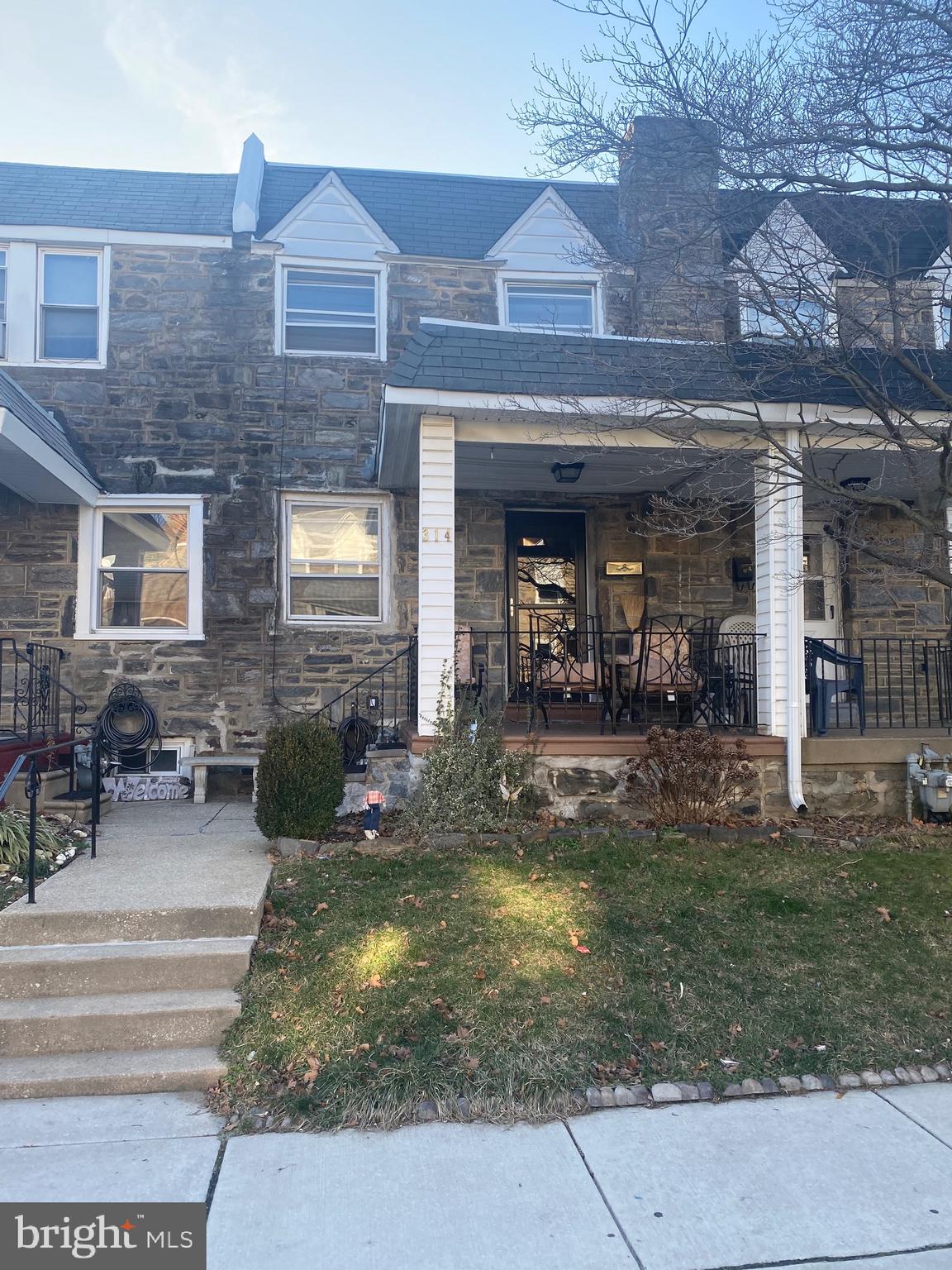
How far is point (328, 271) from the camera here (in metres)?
9.70

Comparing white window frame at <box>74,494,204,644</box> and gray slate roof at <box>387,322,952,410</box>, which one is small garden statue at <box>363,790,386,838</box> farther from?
white window frame at <box>74,494,204,644</box>

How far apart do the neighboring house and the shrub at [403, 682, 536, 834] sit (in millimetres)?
1431

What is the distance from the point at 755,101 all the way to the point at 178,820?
6.85 meters

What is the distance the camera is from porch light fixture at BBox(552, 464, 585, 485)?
8.00 metres

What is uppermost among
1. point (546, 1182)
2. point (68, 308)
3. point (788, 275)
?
point (68, 308)

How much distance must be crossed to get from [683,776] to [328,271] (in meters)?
6.96

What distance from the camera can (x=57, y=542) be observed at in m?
8.98

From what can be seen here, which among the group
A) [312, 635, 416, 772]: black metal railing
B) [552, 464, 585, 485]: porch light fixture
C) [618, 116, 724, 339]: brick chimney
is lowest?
[312, 635, 416, 772]: black metal railing

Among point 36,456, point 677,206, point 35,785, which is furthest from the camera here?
point 36,456

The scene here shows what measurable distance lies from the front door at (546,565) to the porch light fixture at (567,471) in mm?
1427

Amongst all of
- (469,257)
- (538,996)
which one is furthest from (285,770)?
(469,257)

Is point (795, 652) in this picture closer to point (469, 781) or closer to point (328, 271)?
point (469, 781)

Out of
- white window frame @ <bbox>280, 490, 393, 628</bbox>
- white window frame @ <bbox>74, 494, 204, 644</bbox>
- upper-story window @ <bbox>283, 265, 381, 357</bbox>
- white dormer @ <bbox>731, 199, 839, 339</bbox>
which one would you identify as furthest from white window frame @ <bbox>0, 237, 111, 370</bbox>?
white dormer @ <bbox>731, 199, 839, 339</bbox>

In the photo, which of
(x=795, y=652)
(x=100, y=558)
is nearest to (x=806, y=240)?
(x=795, y=652)
